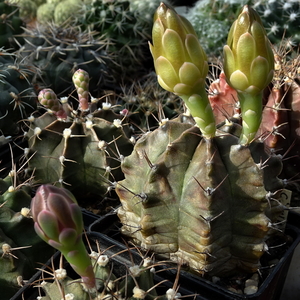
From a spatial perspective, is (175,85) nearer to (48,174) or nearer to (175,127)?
(175,127)

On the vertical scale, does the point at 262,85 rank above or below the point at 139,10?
above

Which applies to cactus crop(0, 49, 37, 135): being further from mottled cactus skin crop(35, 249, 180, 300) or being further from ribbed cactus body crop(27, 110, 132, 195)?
mottled cactus skin crop(35, 249, 180, 300)

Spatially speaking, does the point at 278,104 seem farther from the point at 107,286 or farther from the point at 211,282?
the point at 107,286

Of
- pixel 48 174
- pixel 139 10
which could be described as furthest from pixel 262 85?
pixel 139 10

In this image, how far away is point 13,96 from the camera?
145 cm

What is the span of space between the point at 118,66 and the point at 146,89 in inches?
15.4

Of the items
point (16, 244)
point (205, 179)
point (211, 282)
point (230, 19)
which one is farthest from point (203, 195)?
point (230, 19)

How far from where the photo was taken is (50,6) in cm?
280

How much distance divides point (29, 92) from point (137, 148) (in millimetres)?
744

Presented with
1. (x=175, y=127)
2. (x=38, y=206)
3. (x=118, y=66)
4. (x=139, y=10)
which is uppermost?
(x=38, y=206)

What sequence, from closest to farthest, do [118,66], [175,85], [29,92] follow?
[175,85] → [29,92] → [118,66]

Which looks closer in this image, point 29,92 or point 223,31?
point 29,92

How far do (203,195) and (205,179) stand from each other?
0.11ft

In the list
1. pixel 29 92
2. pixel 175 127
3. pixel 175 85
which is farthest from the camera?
pixel 29 92
